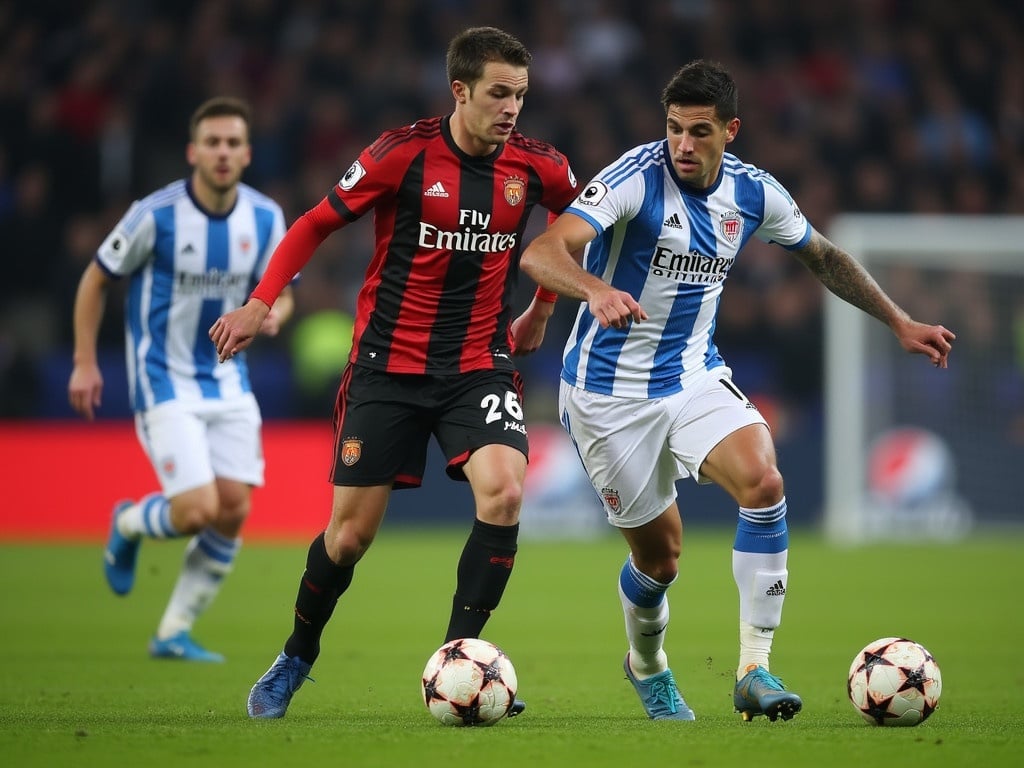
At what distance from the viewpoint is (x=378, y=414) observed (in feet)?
18.8

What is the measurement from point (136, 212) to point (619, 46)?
42.5 feet

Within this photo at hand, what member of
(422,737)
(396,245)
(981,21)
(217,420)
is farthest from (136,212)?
(981,21)

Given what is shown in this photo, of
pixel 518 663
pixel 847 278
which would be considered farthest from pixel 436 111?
pixel 847 278

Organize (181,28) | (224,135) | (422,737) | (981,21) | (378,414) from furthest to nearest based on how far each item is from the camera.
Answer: (981,21) < (181,28) < (224,135) < (378,414) < (422,737)

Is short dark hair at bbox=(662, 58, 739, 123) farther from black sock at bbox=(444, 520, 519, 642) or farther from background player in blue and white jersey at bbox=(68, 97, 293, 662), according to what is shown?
background player in blue and white jersey at bbox=(68, 97, 293, 662)

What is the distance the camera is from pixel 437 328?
582 centimetres

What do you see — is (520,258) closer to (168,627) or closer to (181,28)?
(168,627)

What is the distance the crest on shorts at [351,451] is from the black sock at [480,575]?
518mm

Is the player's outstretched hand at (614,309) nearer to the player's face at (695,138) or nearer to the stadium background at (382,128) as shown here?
the player's face at (695,138)

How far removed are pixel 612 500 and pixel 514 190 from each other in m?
1.26

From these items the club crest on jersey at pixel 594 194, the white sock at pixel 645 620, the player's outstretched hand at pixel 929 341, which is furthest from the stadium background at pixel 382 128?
the club crest on jersey at pixel 594 194

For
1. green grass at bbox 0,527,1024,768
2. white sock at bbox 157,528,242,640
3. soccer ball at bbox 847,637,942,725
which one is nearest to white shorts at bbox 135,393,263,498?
white sock at bbox 157,528,242,640

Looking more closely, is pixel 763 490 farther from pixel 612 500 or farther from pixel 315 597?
pixel 315 597

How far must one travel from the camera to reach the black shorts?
18.7 ft
